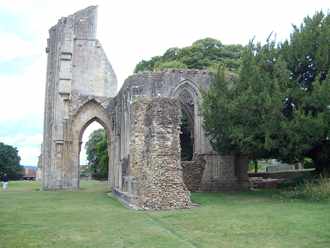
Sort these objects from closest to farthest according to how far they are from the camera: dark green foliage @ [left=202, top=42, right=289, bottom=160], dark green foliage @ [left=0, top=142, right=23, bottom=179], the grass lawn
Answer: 1. the grass lawn
2. dark green foliage @ [left=202, top=42, right=289, bottom=160]
3. dark green foliage @ [left=0, top=142, right=23, bottom=179]

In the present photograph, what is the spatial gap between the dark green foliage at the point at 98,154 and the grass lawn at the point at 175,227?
29.6m

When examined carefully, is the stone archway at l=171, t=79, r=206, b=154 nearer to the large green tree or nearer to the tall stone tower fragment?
the large green tree

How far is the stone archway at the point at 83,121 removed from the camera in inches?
1031

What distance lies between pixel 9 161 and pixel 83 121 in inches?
993

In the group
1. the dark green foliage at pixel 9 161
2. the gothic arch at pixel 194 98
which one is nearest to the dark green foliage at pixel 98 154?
the dark green foliage at pixel 9 161

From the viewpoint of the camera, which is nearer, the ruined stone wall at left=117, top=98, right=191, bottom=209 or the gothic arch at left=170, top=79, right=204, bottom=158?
the ruined stone wall at left=117, top=98, right=191, bottom=209

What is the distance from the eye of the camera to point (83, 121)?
26.8m

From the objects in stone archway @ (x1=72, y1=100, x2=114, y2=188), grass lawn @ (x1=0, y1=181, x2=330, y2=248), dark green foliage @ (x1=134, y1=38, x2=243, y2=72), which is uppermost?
dark green foliage @ (x1=134, y1=38, x2=243, y2=72)

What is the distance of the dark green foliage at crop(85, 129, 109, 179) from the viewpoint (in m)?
42.2

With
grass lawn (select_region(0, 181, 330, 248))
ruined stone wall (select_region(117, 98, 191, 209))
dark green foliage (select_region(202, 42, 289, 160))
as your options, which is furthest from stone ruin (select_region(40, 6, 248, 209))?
dark green foliage (select_region(202, 42, 289, 160))

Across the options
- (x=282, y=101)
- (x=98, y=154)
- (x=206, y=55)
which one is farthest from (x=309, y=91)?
(x=98, y=154)

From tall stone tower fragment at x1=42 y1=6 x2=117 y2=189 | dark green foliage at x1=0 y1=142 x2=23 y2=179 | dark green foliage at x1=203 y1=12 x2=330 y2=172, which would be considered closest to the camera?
dark green foliage at x1=203 y1=12 x2=330 y2=172

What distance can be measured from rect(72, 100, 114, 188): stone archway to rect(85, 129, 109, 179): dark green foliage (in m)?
13.4

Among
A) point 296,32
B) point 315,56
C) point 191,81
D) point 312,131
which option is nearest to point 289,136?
point 312,131
